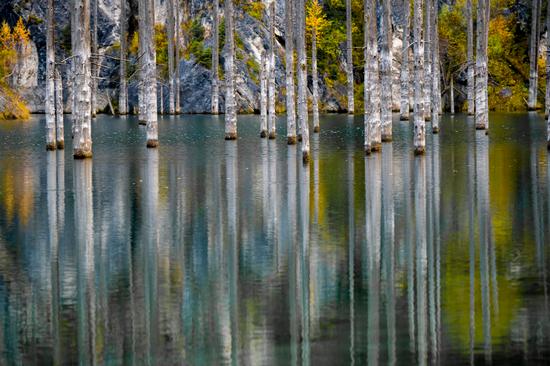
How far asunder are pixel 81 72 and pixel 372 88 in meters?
10.3

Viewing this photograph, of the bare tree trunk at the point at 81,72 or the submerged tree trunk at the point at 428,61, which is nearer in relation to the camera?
the bare tree trunk at the point at 81,72

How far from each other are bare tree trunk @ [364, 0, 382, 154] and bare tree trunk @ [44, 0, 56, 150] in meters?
12.5

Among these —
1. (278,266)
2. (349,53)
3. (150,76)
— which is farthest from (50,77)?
(349,53)

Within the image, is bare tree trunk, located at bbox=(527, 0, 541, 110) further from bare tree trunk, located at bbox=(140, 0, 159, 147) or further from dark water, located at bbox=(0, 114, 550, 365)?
dark water, located at bbox=(0, 114, 550, 365)

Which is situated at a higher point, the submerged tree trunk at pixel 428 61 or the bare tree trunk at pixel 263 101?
the submerged tree trunk at pixel 428 61

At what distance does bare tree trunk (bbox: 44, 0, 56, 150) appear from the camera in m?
40.5

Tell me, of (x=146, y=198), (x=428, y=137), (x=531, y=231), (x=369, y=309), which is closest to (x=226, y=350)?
(x=369, y=309)

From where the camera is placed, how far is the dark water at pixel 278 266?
11.5 m

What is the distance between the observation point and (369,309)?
42.4 ft

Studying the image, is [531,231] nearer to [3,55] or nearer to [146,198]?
[146,198]

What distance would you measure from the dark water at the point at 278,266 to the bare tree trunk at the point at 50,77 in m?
9.36

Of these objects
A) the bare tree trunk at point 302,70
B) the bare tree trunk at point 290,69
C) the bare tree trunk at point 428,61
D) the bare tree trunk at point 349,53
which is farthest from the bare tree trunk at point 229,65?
the bare tree trunk at point 349,53

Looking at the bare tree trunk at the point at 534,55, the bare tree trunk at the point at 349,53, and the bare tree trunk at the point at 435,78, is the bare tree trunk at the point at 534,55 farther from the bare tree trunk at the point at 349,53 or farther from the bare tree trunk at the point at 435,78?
the bare tree trunk at the point at 435,78

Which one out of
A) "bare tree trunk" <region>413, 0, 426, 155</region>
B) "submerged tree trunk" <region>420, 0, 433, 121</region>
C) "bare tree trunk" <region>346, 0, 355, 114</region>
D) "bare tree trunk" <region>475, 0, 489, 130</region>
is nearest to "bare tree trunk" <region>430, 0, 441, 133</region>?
"submerged tree trunk" <region>420, 0, 433, 121</region>
